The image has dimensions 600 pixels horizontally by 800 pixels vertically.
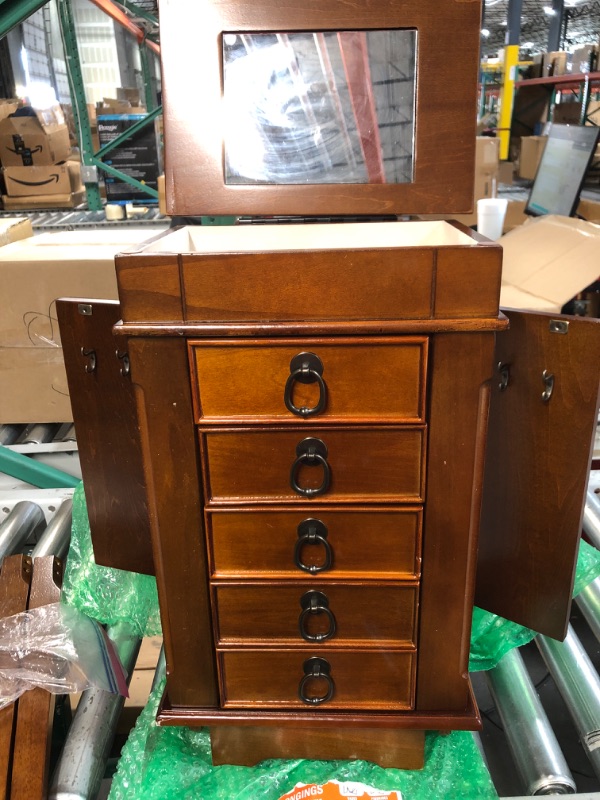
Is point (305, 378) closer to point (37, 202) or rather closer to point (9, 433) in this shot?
point (9, 433)

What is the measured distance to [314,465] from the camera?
0.83m

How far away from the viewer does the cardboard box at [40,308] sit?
5.74 ft

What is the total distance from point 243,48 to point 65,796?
3.52 feet

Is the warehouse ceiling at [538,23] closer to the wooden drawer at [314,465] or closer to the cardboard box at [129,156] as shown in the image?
the cardboard box at [129,156]

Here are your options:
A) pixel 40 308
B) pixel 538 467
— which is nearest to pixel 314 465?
pixel 538 467

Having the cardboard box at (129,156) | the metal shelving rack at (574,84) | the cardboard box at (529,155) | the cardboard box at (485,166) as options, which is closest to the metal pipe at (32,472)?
the cardboard box at (485,166)

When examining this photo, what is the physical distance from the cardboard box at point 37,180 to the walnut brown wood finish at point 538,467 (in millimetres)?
3576

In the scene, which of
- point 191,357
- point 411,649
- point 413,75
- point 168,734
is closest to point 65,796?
point 168,734

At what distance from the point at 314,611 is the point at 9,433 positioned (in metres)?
1.38

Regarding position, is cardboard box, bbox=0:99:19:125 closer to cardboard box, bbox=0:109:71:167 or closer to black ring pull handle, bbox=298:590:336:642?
cardboard box, bbox=0:109:71:167

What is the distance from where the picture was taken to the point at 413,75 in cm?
89

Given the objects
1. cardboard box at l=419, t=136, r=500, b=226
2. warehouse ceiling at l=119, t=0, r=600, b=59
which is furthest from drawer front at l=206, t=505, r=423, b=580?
warehouse ceiling at l=119, t=0, r=600, b=59

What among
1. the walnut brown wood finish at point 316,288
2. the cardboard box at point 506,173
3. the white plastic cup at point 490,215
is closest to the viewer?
the walnut brown wood finish at point 316,288

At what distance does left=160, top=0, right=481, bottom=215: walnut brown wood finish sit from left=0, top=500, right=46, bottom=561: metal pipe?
86cm
